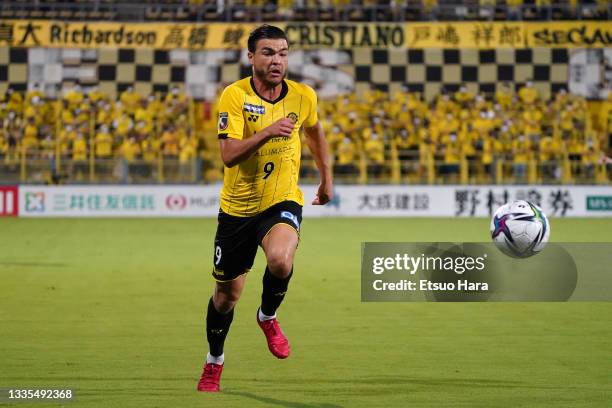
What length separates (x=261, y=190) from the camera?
247 inches

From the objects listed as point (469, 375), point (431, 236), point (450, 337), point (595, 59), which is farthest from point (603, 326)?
point (595, 59)

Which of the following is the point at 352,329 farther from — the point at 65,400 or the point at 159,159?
the point at 159,159

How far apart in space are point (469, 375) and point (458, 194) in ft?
60.9

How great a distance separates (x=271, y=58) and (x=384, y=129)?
822 inches

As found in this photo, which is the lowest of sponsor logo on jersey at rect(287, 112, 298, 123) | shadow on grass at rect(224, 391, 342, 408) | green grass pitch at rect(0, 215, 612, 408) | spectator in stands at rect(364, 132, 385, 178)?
shadow on grass at rect(224, 391, 342, 408)

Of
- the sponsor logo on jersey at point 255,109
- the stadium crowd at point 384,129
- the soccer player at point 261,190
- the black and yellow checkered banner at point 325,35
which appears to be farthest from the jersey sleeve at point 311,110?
the black and yellow checkered banner at point 325,35

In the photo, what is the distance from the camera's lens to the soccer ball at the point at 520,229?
10383 mm

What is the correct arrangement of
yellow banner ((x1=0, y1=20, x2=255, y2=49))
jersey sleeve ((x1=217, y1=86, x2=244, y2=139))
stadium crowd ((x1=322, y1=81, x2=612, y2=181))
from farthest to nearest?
yellow banner ((x1=0, y1=20, x2=255, y2=49)), stadium crowd ((x1=322, y1=81, x2=612, y2=181)), jersey sleeve ((x1=217, y1=86, x2=244, y2=139))

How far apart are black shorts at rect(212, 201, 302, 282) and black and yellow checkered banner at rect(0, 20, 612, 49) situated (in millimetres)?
20044

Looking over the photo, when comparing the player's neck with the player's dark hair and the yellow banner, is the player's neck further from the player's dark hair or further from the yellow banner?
the yellow banner

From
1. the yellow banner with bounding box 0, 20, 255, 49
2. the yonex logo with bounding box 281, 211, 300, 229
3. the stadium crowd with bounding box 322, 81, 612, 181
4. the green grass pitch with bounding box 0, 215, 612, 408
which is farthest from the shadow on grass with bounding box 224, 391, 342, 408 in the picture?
the yellow banner with bounding box 0, 20, 255, 49

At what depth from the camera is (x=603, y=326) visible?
8945 millimetres

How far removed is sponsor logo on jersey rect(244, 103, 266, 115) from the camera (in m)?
6.16

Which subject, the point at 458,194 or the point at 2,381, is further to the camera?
the point at 458,194
